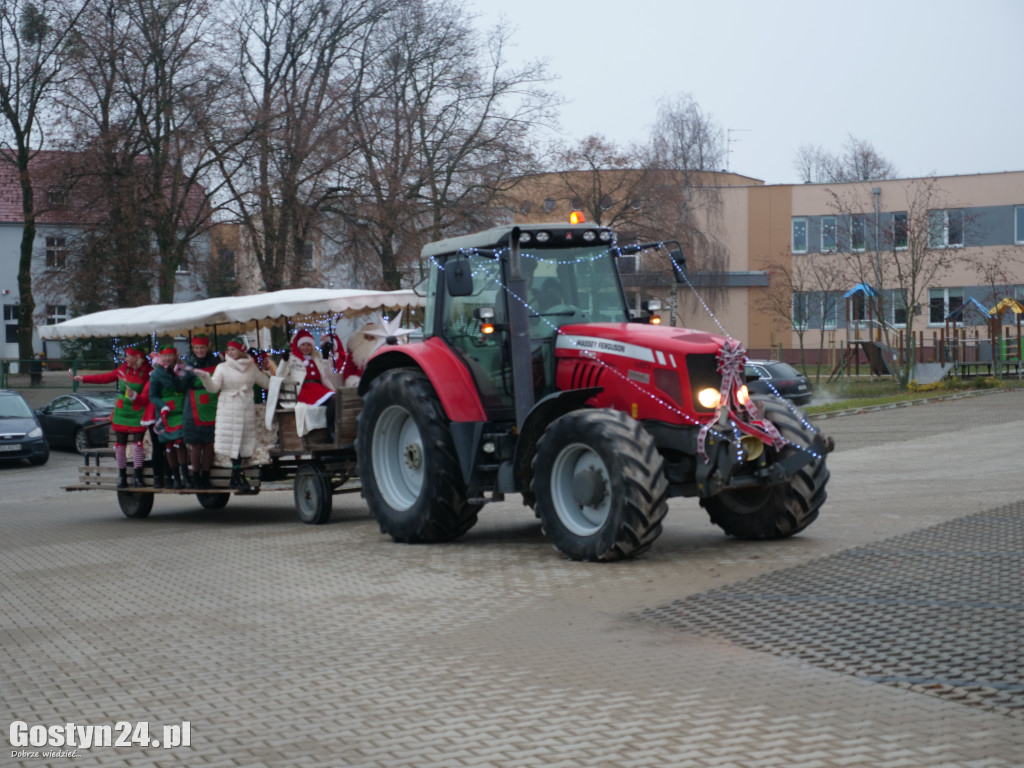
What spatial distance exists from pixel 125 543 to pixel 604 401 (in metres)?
5.34

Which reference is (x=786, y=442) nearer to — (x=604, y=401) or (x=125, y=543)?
(x=604, y=401)

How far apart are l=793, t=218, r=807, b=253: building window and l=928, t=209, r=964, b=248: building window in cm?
787

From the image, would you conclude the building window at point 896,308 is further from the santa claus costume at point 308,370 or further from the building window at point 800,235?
the santa claus costume at point 308,370

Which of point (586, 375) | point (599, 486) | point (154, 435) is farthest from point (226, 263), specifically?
point (599, 486)

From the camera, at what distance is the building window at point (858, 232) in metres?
45.2

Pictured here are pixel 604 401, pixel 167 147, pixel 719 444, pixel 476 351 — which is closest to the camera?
pixel 719 444

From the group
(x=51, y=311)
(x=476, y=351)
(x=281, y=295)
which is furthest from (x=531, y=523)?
(x=51, y=311)

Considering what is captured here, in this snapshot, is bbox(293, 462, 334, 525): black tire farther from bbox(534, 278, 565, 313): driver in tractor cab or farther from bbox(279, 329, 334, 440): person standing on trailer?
bbox(534, 278, 565, 313): driver in tractor cab

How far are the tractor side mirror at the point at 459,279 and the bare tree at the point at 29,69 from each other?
93.9 ft

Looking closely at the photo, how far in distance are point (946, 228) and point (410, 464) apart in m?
39.4

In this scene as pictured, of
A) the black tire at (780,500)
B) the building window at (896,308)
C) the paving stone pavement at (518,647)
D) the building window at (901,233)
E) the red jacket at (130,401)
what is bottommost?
the paving stone pavement at (518,647)

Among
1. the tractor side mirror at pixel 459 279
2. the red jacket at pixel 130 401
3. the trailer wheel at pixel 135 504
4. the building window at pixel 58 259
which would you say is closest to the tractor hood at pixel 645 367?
the tractor side mirror at pixel 459 279

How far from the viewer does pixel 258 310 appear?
47.3 ft

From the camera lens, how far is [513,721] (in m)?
5.79
